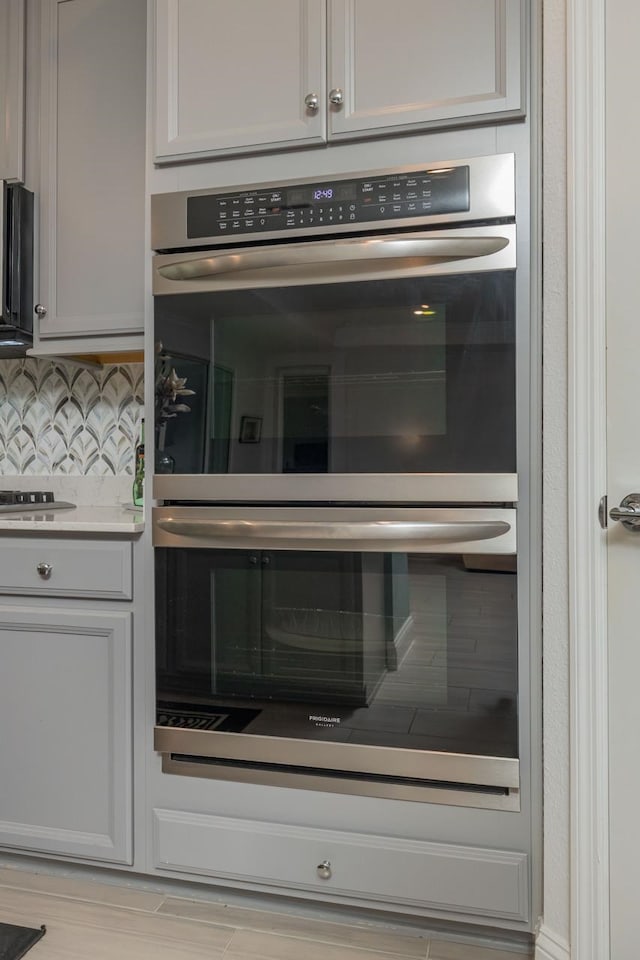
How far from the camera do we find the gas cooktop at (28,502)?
6.30 feet

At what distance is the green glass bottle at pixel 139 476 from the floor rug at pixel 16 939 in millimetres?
1054

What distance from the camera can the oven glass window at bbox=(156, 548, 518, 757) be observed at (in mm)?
1307

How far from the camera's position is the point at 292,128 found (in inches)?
55.8

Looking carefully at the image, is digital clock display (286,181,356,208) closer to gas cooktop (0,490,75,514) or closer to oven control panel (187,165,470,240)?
oven control panel (187,165,470,240)

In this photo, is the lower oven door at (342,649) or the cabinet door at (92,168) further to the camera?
the cabinet door at (92,168)

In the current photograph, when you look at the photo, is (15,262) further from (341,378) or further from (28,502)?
(341,378)

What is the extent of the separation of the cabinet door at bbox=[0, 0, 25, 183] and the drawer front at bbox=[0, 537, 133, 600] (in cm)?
115

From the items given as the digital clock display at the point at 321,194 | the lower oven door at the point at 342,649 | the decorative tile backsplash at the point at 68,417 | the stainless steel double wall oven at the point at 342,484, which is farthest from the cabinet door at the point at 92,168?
the lower oven door at the point at 342,649

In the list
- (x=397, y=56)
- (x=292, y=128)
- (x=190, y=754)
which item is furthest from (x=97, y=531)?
(x=397, y=56)
